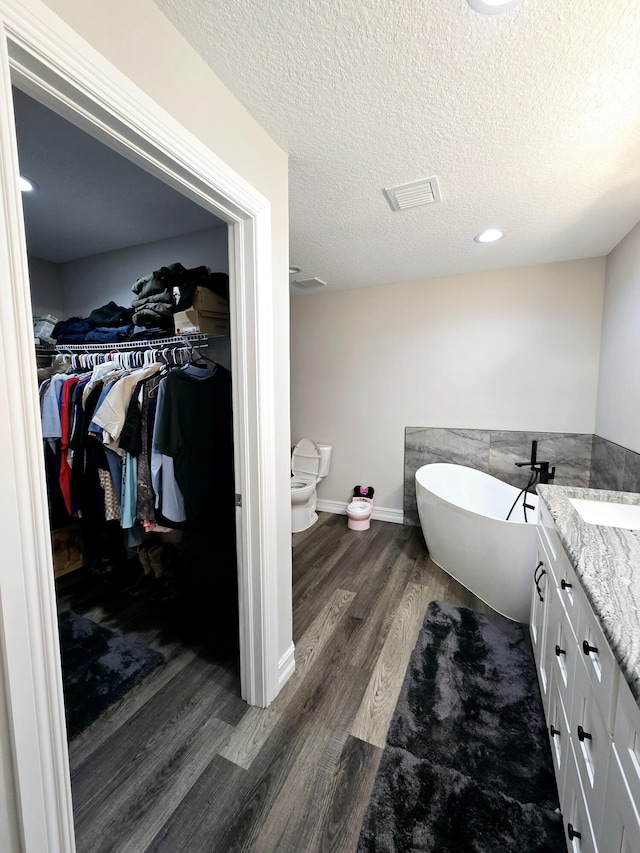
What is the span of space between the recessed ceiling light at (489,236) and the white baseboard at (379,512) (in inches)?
97.7

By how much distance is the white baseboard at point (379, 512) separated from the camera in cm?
355

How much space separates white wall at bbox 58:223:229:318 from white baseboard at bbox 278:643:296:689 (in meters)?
2.17

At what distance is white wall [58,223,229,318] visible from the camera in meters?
2.13

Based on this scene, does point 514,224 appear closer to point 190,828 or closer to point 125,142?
point 125,142

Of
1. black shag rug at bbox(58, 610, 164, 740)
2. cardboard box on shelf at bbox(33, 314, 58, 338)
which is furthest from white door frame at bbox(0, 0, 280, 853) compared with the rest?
cardboard box on shelf at bbox(33, 314, 58, 338)

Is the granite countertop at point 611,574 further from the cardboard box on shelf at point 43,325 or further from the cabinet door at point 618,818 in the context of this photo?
the cardboard box on shelf at point 43,325

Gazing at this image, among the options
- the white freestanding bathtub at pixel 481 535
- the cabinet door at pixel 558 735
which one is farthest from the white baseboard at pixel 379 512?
the cabinet door at pixel 558 735

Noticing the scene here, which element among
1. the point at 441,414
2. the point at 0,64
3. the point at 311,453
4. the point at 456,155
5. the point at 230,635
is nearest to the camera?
the point at 0,64

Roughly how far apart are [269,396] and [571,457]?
276 cm

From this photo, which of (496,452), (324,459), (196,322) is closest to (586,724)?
(196,322)

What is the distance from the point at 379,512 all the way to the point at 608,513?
86.4 inches

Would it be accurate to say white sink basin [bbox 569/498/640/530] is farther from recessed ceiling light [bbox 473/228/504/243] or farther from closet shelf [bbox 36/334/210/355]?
closet shelf [bbox 36/334/210/355]

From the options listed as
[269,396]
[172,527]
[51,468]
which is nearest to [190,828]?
[172,527]

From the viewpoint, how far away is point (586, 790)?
87cm
